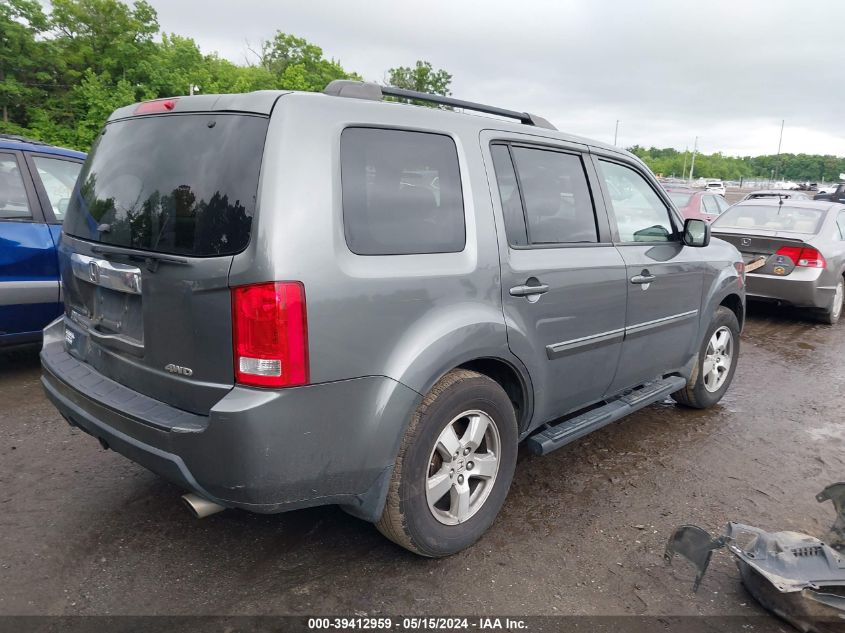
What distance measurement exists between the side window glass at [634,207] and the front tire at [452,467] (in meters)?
1.51

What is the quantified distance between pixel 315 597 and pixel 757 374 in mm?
5008

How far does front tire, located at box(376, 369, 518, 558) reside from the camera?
2.56 m

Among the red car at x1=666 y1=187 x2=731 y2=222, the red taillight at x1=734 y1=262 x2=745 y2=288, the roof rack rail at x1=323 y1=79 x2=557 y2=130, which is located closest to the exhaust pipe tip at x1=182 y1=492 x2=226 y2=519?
the roof rack rail at x1=323 y1=79 x2=557 y2=130

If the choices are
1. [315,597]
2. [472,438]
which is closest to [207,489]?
[315,597]

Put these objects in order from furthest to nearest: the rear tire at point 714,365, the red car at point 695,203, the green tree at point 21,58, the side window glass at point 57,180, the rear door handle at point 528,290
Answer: the green tree at point 21,58 → the red car at point 695,203 → the side window glass at point 57,180 → the rear tire at point 714,365 → the rear door handle at point 528,290

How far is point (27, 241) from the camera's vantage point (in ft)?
15.7

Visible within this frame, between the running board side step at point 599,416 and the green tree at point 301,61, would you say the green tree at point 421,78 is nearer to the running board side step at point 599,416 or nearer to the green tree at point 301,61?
the green tree at point 301,61

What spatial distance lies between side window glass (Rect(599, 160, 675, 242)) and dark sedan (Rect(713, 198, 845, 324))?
451cm

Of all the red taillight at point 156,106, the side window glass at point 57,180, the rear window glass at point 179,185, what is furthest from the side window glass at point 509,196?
the side window glass at point 57,180

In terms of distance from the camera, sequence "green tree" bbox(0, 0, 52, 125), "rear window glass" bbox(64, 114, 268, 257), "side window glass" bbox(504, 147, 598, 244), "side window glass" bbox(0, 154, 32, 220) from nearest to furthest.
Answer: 1. "rear window glass" bbox(64, 114, 268, 257)
2. "side window glass" bbox(504, 147, 598, 244)
3. "side window glass" bbox(0, 154, 32, 220)
4. "green tree" bbox(0, 0, 52, 125)

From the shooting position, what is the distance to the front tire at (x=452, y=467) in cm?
256

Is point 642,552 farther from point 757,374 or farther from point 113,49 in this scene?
point 113,49

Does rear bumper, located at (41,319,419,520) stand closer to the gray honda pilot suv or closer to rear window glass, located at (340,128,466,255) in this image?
the gray honda pilot suv

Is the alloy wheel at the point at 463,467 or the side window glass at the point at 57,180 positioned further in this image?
the side window glass at the point at 57,180
